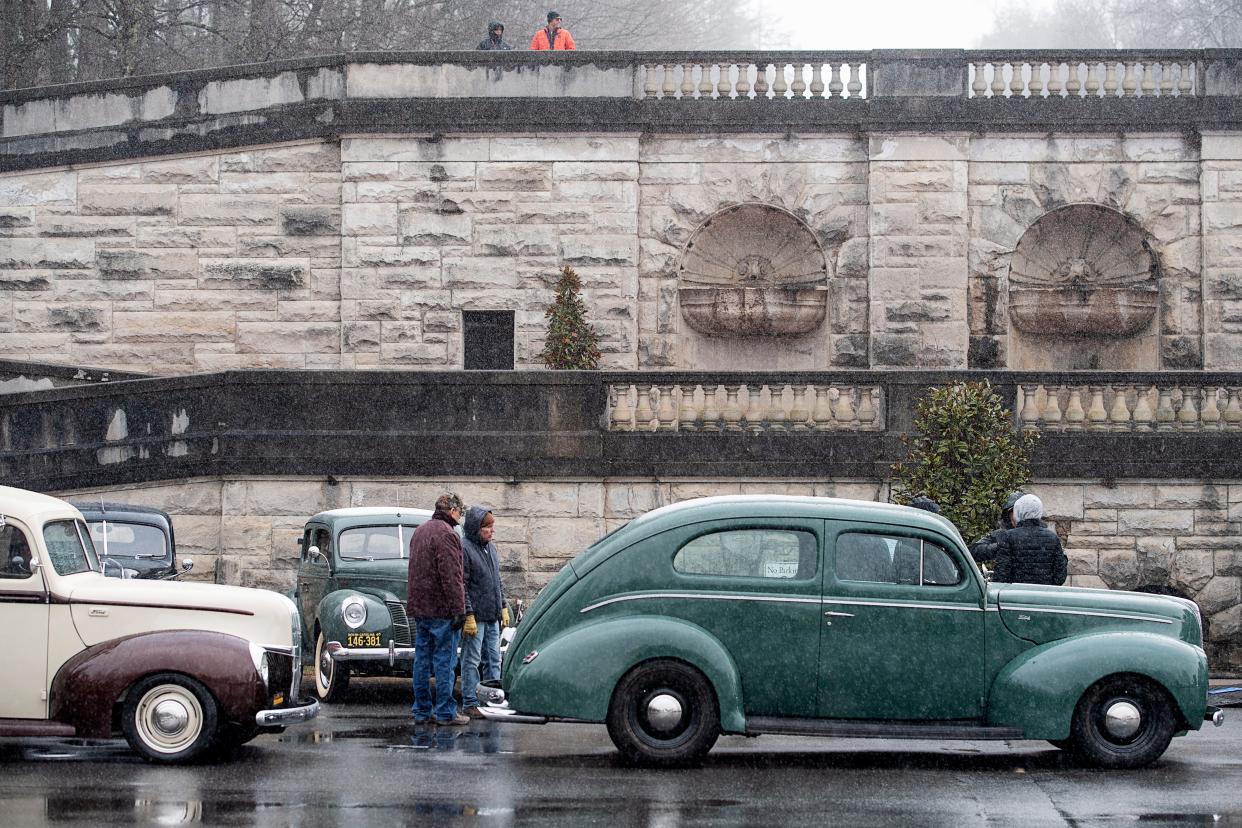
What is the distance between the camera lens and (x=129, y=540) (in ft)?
54.8

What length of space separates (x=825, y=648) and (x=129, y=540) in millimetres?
7954

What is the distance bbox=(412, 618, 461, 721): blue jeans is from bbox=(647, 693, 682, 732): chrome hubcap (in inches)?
102

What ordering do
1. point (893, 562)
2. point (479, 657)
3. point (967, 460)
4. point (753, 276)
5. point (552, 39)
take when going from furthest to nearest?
point (552, 39)
point (753, 276)
point (967, 460)
point (479, 657)
point (893, 562)

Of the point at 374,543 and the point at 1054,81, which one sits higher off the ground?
the point at 1054,81

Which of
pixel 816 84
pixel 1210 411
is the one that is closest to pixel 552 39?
pixel 816 84

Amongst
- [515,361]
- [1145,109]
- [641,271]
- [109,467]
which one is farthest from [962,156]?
[109,467]

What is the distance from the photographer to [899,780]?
10961 mm

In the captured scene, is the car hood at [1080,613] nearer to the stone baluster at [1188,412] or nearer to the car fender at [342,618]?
the car fender at [342,618]

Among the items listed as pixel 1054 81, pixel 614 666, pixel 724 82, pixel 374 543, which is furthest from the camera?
pixel 724 82

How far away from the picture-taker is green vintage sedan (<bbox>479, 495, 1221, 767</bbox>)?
36.9ft

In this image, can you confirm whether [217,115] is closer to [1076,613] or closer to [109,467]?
[109,467]

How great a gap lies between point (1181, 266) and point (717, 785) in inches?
623

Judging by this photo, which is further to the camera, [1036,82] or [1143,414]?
[1036,82]

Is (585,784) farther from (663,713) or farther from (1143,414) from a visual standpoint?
(1143,414)
